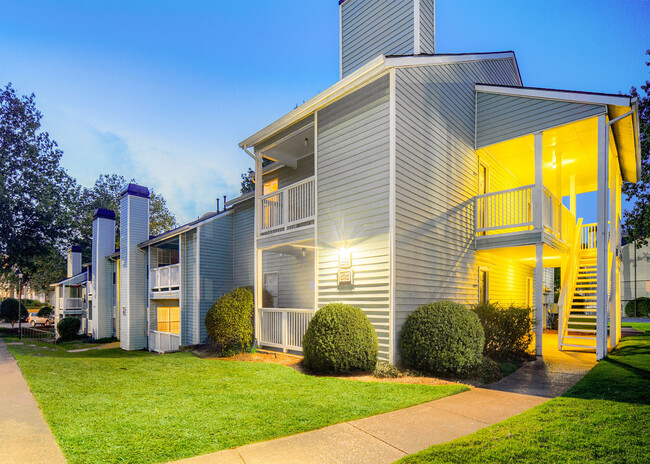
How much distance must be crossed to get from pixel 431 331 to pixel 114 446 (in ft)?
18.8

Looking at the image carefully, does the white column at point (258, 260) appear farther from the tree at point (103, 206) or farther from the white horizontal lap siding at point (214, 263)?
the tree at point (103, 206)

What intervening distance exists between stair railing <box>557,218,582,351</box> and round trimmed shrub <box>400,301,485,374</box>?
14.6 ft

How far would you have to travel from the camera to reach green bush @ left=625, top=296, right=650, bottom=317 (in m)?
30.2

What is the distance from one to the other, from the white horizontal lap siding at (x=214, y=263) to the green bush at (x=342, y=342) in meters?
7.47

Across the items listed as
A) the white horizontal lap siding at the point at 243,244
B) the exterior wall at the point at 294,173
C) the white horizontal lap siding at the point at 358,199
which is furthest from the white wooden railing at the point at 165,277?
the white horizontal lap siding at the point at 358,199

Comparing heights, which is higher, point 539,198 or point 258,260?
point 539,198

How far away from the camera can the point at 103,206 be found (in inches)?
1419

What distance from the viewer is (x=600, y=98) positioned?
30.2 feet

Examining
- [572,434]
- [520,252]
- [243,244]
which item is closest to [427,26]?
[520,252]

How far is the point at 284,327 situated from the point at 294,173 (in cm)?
583

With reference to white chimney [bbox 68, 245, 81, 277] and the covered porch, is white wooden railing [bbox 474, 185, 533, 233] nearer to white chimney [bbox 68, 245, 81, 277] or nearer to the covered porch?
the covered porch

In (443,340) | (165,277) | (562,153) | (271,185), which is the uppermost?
(562,153)

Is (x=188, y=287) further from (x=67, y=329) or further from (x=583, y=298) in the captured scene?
(x=67, y=329)

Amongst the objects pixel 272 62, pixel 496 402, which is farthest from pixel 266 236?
pixel 272 62
